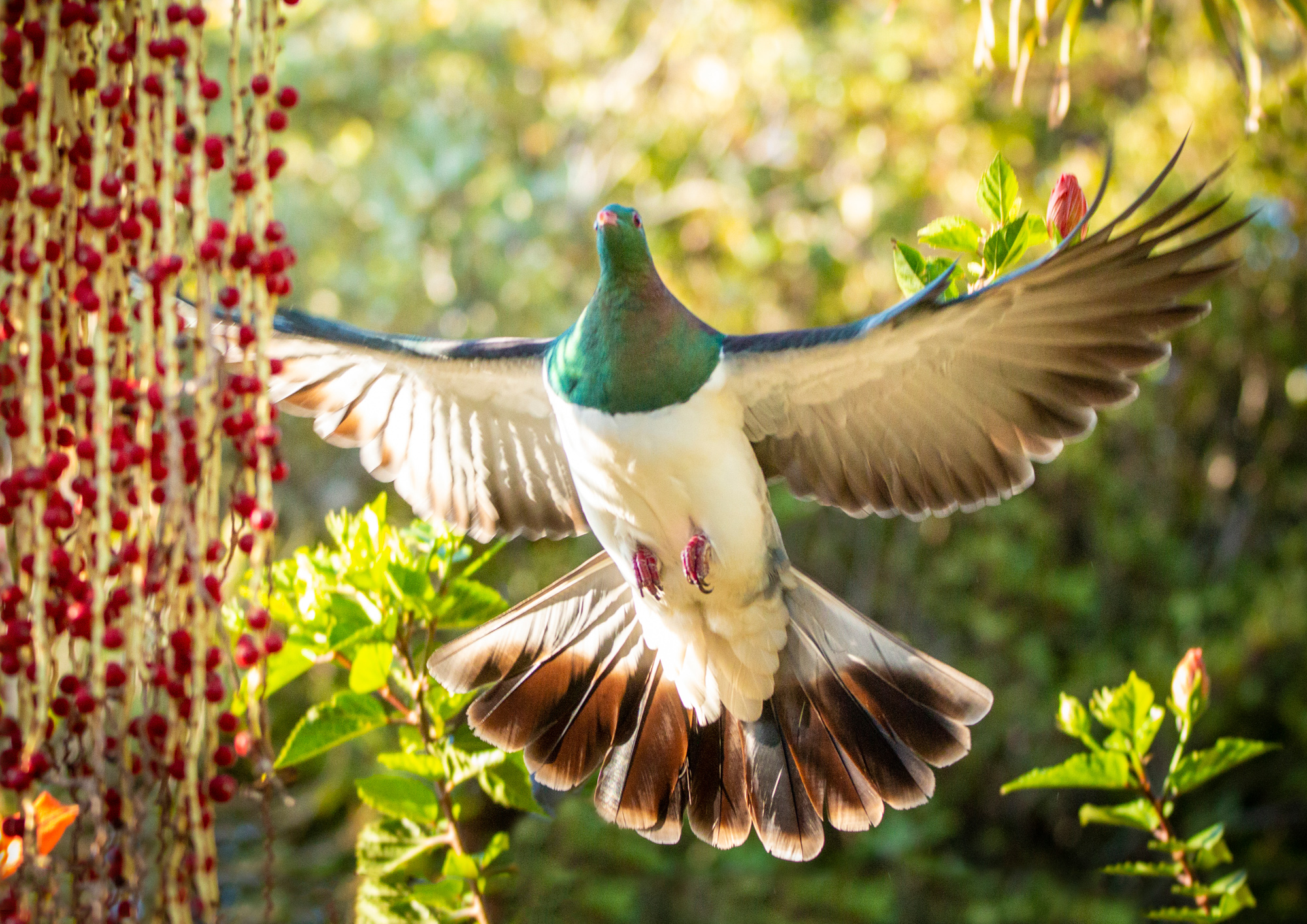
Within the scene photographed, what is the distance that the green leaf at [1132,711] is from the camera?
1.52 meters

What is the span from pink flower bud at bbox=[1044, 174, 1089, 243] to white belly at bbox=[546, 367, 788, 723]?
49 centimetres

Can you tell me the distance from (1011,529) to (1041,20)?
8.91 feet

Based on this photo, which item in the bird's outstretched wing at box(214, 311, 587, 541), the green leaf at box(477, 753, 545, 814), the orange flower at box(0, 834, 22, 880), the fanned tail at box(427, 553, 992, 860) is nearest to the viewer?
the orange flower at box(0, 834, 22, 880)

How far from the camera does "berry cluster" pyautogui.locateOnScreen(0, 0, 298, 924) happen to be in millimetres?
840

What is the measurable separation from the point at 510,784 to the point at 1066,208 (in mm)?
1073

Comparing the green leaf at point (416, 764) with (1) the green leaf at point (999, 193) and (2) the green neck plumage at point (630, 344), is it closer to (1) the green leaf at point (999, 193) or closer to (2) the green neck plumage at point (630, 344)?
(2) the green neck plumage at point (630, 344)

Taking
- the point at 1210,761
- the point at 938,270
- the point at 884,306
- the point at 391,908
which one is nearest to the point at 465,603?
the point at 391,908

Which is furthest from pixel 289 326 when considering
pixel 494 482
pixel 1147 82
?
pixel 1147 82

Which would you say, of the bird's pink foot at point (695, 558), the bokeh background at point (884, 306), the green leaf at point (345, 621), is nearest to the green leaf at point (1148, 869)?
the bird's pink foot at point (695, 558)

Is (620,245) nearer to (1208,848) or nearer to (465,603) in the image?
(465,603)

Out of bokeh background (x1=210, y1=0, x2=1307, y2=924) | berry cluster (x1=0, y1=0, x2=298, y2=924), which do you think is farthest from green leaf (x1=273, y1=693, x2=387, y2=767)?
bokeh background (x1=210, y1=0, x2=1307, y2=924)

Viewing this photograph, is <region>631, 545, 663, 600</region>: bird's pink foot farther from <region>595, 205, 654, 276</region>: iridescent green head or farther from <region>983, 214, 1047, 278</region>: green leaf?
<region>983, 214, 1047, 278</region>: green leaf

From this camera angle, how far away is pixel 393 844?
156 centimetres

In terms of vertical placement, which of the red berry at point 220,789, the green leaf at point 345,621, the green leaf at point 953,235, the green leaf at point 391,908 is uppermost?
the green leaf at point 953,235
